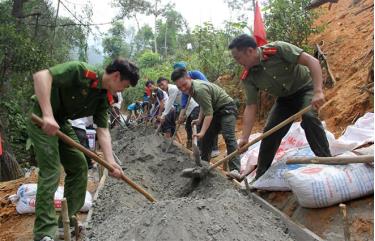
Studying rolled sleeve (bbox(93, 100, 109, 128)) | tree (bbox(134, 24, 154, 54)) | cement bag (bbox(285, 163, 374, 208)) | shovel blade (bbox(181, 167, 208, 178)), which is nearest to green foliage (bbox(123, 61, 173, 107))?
shovel blade (bbox(181, 167, 208, 178))

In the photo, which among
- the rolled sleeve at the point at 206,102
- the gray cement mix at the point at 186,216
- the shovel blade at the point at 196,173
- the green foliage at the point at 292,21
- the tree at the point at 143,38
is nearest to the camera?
the gray cement mix at the point at 186,216

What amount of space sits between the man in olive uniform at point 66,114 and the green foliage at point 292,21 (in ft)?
21.2

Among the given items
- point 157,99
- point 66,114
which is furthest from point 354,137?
point 157,99

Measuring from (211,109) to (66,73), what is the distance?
2216 mm

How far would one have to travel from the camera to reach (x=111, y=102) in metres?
3.52

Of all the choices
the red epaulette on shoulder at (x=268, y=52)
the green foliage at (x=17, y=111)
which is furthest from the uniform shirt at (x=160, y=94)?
the red epaulette on shoulder at (x=268, y=52)

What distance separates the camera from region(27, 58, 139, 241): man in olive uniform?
291 centimetres

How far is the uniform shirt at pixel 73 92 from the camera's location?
3.10m

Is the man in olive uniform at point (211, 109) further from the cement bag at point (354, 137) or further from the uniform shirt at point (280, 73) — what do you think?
the cement bag at point (354, 137)

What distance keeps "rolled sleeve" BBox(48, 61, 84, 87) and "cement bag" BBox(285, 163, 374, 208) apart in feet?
6.40

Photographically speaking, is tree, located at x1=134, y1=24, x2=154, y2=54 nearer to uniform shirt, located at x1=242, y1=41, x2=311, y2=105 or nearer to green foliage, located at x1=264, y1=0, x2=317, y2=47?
green foliage, located at x1=264, y1=0, x2=317, y2=47

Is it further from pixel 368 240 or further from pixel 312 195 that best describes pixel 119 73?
pixel 368 240

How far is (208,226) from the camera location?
115 inches

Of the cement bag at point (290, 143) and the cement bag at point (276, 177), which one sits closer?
the cement bag at point (276, 177)
